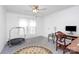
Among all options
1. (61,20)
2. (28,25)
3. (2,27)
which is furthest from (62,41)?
(2,27)

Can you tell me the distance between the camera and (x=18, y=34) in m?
1.32

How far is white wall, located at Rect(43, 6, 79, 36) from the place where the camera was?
127cm

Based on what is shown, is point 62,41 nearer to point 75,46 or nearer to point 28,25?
point 75,46

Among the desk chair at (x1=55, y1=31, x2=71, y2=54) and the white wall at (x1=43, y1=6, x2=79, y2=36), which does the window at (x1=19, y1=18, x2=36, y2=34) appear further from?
the desk chair at (x1=55, y1=31, x2=71, y2=54)

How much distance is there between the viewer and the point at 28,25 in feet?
4.32

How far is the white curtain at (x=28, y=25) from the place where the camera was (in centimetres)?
127

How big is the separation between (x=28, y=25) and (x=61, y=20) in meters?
0.60

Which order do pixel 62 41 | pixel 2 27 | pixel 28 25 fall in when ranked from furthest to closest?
pixel 62 41, pixel 28 25, pixel 2 27
